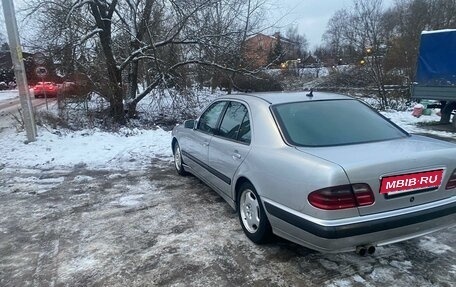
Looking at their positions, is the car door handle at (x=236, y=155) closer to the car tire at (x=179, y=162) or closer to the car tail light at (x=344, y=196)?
the car tail light at (x=344, y=196)

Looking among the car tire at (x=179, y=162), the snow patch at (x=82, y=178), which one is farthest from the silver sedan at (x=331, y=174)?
the snow patch at (x=82, y=178)

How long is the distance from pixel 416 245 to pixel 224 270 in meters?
1.89

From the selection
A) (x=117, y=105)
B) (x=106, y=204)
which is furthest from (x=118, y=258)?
(x=117, y=105)

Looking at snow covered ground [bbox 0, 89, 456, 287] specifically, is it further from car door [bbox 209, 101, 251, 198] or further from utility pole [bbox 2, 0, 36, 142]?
utility pole [bbox 2, 0, 36, 142]

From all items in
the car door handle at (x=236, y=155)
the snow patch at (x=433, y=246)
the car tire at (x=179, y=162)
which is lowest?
the snow patch at (x=433, y=246)

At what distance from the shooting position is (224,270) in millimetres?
3342

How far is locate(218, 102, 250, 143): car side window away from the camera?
4079 mm

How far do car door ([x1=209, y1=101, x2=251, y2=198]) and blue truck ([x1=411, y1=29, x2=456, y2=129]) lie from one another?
996cm

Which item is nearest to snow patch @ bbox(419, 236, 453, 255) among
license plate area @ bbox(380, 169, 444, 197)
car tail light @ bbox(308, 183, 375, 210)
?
license plate area @ bbox(380, 169, 444, 197)

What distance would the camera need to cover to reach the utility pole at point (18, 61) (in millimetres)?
8695

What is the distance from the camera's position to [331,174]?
110 inches

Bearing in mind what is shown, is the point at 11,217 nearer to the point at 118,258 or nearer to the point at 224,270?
the point at 118,258

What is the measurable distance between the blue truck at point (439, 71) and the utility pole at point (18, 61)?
11.7m

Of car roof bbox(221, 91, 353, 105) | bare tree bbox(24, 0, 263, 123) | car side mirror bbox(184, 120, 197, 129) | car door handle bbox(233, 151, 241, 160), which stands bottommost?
car door handle bbox(233, 151, 241, 160)
